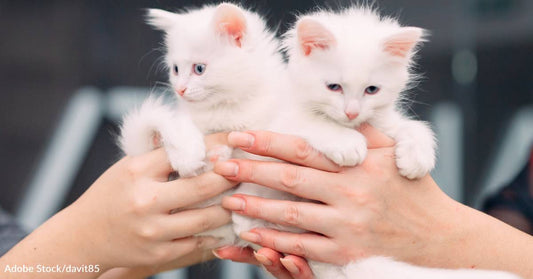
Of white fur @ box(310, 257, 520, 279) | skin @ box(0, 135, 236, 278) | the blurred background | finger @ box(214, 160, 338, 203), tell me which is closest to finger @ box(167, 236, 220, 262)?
skin @ box(0, 135, 236, 278)

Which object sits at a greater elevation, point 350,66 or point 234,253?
point 350,66

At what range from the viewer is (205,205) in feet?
4.17

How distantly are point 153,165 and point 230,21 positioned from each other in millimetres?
423

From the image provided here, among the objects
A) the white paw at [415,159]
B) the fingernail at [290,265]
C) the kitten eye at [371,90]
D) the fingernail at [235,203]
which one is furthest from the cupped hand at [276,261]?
the kitten eye at [371,90]

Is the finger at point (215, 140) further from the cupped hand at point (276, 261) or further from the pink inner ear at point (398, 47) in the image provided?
the pink inner ear at point (398, 47)

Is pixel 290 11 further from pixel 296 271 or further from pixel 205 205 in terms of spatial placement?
pixel 296 271

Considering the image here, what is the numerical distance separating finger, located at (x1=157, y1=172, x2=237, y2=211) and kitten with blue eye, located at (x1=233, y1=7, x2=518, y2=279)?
13cm

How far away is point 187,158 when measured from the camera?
1176mm

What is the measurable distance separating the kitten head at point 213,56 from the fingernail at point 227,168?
0.19 meters

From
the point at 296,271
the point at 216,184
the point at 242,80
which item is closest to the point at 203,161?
the point at 216,184

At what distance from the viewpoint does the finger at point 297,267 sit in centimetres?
117

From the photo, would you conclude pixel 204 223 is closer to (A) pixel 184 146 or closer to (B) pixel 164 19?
(A) pixel 184 146

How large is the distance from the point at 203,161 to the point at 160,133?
0.46ft

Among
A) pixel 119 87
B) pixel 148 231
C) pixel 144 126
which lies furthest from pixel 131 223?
pixel 119 87
